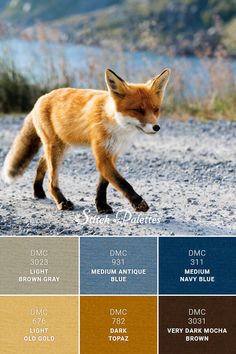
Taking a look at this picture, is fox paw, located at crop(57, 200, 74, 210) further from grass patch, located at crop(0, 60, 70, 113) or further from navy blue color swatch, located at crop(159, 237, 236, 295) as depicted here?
grass patch, located at crop(0, 60, 70, 113)

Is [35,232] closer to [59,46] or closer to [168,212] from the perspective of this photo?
[168,212]

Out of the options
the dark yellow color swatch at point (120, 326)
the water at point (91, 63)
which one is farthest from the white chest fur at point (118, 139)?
the water at point (91, 63)

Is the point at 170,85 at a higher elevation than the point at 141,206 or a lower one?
lower

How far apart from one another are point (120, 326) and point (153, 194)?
598 mm

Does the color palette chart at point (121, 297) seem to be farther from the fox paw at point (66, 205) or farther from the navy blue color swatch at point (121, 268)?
the fox paw at point (66, 205)

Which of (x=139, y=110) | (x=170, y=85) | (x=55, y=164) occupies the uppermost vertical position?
(x=139, y=110)

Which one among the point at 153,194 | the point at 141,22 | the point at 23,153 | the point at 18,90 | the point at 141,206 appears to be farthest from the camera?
the point at 18,90

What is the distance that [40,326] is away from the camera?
91.0 inches

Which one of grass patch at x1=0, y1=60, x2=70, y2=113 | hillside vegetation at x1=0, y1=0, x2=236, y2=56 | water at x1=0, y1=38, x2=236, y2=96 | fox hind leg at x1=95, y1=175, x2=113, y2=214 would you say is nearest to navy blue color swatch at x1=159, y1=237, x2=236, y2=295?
fox hind leg at x1=95, y1=175, x2=113, y2=214

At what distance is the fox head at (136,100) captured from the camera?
240 cm

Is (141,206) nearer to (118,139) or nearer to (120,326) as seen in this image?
(118,139)

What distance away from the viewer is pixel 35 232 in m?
2.43

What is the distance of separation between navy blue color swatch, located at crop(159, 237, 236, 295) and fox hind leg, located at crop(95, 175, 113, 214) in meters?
0.32

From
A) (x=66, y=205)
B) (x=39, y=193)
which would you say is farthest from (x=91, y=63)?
(x=66, y=205)
